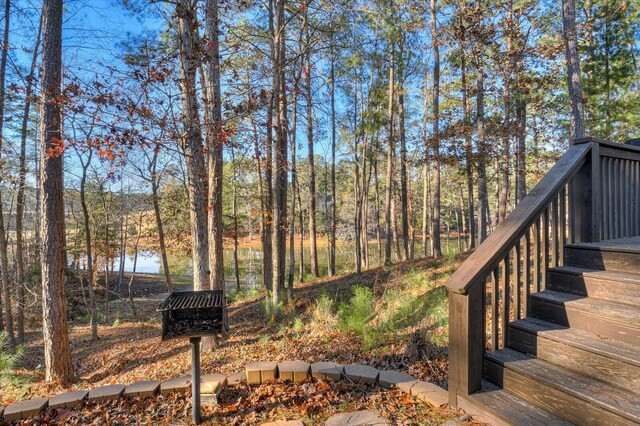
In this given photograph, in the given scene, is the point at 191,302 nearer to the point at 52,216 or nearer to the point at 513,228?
the point at 513,228

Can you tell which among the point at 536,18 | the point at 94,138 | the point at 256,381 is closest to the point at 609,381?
the point at 256,381

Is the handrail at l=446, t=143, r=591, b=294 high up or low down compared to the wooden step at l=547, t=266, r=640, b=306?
up

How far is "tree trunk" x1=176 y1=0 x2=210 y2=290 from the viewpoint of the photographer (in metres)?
4.05

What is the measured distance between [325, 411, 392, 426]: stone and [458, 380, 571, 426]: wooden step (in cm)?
55

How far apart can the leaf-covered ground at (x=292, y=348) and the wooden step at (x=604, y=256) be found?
152 centimetres

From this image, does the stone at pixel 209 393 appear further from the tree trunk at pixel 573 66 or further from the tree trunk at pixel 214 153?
the tree trunk at pixel 573 66

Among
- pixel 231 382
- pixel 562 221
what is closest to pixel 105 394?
pixel 231 382

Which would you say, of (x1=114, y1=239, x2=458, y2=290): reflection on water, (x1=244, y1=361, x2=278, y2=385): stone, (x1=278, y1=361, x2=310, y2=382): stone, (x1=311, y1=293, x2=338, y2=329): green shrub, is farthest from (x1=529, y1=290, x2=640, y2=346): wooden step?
(x1=114, y1=239, x2=458, y2=290): reflection on water

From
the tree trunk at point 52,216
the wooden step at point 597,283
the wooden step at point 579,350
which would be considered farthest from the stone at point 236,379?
the tree trunk at point 52,216

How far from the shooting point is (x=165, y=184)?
1226 cm

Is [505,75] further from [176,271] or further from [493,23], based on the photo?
[176,271]

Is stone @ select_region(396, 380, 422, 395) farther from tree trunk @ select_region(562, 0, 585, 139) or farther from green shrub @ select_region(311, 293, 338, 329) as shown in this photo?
tree trunk @ select_region(562, 0, 585, 139)

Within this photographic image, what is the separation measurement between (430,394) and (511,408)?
1.84 ft

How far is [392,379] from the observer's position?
2564 mm
